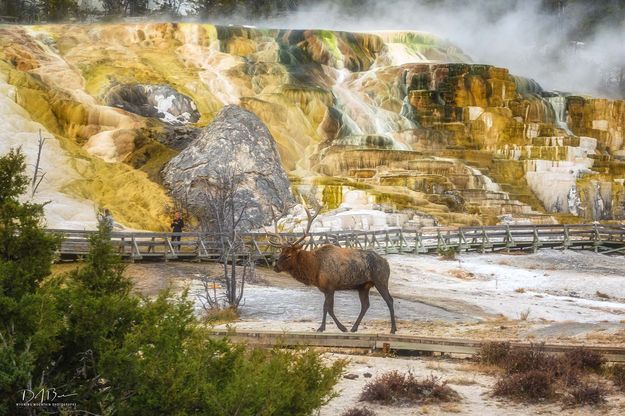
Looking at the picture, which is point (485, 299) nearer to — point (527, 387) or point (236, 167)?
point (527, 387)

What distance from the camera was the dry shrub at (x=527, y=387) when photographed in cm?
927

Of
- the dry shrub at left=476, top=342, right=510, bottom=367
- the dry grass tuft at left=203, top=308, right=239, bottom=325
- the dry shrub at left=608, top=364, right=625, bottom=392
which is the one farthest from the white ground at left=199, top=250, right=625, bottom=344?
the dry shrub at left=608, top=364, right=625, bottom=392

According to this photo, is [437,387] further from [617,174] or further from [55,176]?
[617,174]

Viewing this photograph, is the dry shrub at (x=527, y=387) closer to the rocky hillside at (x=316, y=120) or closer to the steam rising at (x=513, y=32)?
the rocky hillside at (x=316, y=120)

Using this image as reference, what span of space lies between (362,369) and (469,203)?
113ft

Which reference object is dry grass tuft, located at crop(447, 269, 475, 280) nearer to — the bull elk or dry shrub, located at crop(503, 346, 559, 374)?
the bull elk

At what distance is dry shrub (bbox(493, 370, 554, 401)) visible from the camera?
365 inches

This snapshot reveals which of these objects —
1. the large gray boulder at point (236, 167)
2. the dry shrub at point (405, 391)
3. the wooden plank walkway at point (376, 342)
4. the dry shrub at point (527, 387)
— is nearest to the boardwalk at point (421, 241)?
the large gray boulder at point (236, 167)

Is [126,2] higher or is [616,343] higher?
[126,2]

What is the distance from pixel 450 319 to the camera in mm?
16797

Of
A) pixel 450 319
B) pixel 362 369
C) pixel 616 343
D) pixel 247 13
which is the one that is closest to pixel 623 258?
pixel 450 319
